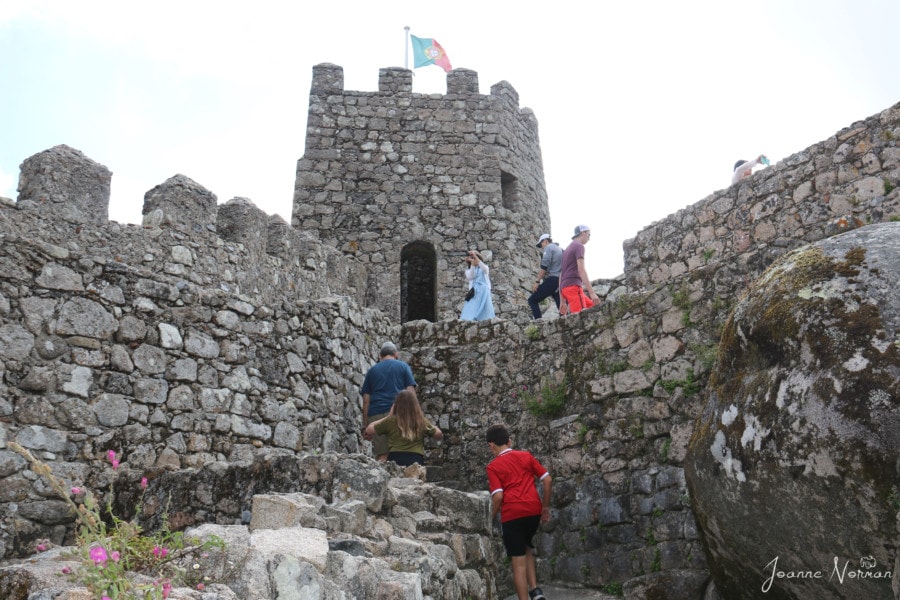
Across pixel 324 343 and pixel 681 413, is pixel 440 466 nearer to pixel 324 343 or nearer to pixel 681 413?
pixel 324 343

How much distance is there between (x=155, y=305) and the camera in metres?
5.88

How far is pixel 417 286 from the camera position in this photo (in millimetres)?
15195

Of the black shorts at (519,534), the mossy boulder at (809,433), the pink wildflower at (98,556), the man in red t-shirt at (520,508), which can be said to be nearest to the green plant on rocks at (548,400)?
the man in red t-shirt at (520,508)

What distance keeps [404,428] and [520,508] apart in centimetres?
150

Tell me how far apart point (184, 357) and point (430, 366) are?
127 inches

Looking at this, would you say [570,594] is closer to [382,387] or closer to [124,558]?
[382,387]

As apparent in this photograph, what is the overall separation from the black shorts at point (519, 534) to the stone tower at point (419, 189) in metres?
7.70

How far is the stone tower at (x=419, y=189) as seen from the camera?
46.3ft

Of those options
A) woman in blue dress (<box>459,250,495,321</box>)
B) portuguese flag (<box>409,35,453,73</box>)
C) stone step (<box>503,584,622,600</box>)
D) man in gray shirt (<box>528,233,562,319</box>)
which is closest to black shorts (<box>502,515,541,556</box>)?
stone step (<box>503,584,622,600</box>)

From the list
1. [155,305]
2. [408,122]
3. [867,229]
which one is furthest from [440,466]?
[408,122]

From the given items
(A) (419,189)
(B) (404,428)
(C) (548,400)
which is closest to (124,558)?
(B) (404,428)

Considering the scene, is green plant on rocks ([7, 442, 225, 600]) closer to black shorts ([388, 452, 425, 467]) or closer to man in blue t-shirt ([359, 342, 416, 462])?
black shorts ([388, 452, 425, 467])

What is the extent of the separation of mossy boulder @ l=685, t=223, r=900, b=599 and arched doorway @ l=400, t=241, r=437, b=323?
10.5 meters

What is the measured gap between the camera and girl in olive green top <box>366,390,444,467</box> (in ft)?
23.0
